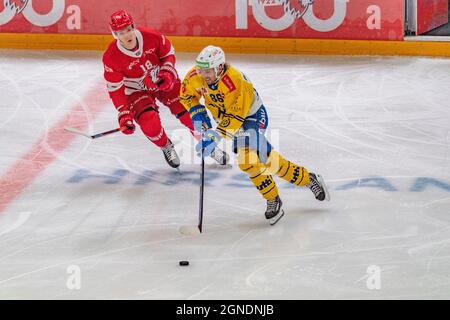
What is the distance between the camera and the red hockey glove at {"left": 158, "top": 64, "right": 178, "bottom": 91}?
246 inches

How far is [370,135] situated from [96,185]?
2074 mm

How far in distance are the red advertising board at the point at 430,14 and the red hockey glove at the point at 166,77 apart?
13.3 feet

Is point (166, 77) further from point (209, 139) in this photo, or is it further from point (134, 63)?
point (209, 139)

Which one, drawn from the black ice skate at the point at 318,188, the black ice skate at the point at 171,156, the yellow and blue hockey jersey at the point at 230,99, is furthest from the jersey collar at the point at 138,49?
the black ice skate at the point at 318,188

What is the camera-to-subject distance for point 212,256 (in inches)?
198

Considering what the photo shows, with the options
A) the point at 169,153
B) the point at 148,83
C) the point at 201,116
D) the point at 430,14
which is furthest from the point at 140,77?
the point at 430,14

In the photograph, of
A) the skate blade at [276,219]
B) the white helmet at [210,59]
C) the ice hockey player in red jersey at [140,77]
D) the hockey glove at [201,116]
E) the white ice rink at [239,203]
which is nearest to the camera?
the white ice rink at [239,203]

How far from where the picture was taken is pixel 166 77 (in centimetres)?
628

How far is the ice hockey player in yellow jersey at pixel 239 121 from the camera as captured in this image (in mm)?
5320

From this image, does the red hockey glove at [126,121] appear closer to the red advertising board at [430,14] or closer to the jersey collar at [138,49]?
the jersey collar at [138,49]

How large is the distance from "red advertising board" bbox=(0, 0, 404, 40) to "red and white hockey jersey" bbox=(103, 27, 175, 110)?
3.44 meters

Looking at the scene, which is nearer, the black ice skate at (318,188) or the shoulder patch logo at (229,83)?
the shoulder patch logo at (229,83)
